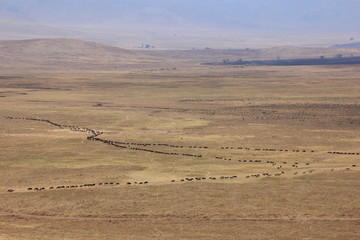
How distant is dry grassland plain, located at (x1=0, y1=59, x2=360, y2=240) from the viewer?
41031 millimetres

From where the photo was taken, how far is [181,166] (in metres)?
60.5

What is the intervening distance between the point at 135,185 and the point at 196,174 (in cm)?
668

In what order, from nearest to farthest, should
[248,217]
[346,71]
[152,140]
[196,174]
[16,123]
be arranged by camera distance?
[248,217] < [196,174] < [152,140] < [16,123] < [346,71]

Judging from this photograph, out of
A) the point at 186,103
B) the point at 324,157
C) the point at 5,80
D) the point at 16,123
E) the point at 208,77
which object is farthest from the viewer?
the point at 208,77

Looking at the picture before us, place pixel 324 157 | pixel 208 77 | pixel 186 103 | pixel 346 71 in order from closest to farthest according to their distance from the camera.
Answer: pixel 324 157
pixel 186 103
pixel 208 77
pixel 346 71

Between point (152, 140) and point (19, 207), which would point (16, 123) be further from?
point (19, 207)

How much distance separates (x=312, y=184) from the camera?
51.4m

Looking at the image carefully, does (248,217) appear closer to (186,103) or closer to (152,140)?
(152,140)

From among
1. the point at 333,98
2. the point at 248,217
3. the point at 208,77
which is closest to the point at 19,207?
the point at 248,217

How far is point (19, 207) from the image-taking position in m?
→ 44.9

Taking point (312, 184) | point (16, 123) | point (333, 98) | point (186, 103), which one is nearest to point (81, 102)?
point (186, 103)

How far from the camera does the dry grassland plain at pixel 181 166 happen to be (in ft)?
135

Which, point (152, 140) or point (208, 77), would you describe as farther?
point (208, 77)

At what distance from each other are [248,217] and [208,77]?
447 ft
